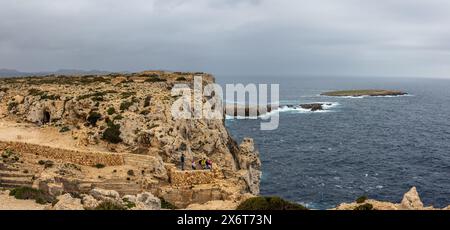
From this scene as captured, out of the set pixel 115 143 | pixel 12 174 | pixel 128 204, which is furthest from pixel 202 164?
pixel 12 174

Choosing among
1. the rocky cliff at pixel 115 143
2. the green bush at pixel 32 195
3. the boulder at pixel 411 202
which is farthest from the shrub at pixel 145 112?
the boulder at pixel 411 202

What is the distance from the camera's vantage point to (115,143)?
3831cm

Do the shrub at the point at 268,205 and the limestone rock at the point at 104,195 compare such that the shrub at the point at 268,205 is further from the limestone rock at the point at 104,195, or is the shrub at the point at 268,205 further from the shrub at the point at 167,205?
the shrub at the point at 167,205

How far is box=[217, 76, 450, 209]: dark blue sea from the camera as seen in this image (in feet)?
191

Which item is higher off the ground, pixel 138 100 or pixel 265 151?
pixel 138 100

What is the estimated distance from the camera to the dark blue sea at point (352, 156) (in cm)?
5819

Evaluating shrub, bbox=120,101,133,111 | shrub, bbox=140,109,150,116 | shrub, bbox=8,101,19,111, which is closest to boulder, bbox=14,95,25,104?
shrub, bbox=8,101,19,111

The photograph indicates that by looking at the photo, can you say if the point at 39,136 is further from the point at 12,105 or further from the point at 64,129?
the point at 12,105

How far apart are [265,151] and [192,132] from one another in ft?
142

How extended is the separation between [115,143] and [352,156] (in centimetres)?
5371

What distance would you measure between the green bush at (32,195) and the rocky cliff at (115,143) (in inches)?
31.5
